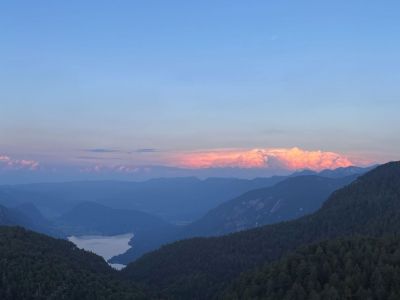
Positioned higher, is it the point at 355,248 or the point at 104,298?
the point at 355,248

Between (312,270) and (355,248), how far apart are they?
73.7ft

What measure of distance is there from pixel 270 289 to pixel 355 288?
Answer: 2857 centimetres

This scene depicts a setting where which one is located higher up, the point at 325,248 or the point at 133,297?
the point at 325,248

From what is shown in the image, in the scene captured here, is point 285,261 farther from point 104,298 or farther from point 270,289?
point 104,298

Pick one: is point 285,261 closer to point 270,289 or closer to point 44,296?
point 270,289

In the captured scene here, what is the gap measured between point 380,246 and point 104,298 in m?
95.4

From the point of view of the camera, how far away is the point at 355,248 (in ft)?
600

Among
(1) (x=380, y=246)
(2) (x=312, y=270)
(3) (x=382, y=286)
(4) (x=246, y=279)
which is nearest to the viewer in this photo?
(3) (x=382, y=286)

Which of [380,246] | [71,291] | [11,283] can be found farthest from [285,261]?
[11,283]

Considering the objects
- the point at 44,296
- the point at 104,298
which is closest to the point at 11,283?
the point at 44,296

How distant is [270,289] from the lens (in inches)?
6791

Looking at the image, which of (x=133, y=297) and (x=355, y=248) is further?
(x=133, y=297)

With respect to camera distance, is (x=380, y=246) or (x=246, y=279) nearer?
(x=380, y=246)

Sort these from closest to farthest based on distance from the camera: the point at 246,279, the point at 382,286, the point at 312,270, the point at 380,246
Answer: the point at 382,286 < the point at 312,270 < the point at 380,246 < the point at 246,279
